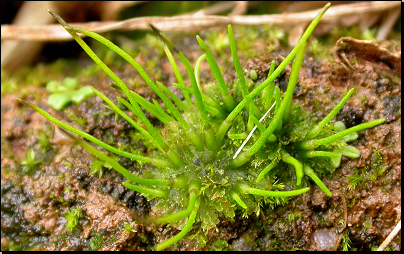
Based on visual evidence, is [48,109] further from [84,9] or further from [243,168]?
[243,168]

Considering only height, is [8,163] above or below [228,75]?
below

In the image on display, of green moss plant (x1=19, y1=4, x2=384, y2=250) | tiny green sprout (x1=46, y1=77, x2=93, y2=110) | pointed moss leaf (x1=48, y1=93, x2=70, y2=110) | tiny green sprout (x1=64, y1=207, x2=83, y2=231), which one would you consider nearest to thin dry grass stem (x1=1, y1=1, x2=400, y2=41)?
tiny green sprout (x1=46, y1=77, x2=93, y2=110)

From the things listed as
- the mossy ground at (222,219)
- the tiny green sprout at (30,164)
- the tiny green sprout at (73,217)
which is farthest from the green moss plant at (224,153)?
the tiny green sprout at (30,164)

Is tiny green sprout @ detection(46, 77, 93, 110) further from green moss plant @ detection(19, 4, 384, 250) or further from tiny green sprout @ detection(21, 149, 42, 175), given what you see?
green moss plant @ detection(19, 4, 384, 250)

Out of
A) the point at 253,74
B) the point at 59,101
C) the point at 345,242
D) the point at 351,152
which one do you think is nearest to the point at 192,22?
the point at 253,74

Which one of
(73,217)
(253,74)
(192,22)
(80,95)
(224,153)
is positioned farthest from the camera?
(192,22)

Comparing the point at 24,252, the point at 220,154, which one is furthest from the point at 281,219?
the point at 24,252

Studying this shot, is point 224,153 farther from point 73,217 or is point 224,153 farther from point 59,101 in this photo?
point 59,101

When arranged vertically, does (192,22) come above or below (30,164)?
above
